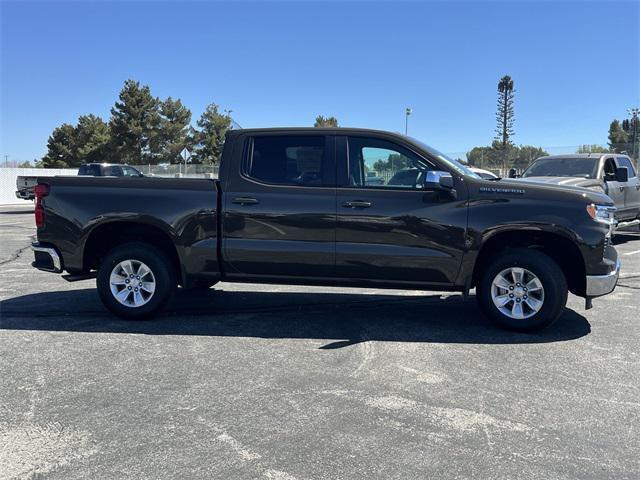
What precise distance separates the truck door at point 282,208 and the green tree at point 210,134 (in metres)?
54.9

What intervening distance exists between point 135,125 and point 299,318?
5507cm

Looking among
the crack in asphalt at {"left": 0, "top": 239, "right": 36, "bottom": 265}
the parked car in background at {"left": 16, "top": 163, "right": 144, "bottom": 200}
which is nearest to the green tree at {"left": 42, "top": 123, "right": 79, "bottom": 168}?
the parked car in background at {"left": 16, "top": 163, "right": 144, "bottom": 200}

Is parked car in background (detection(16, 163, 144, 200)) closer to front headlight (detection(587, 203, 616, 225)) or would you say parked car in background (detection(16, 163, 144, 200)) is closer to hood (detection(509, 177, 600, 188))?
hood (detection(509, 177, 600, 188))

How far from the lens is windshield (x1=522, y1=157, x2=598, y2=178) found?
11305 mm

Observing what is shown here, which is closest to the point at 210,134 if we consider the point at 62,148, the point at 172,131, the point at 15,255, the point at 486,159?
the point at 172,131

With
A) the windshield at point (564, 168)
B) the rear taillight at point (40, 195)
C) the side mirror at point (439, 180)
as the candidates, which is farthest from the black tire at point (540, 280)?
the windshield at point (564, 168)

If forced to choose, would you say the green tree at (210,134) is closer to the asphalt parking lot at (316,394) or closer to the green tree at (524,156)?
the green tree at (524,156)

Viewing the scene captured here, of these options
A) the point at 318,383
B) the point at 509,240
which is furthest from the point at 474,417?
the point at 509,240

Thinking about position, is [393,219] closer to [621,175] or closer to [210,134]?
[621,175]

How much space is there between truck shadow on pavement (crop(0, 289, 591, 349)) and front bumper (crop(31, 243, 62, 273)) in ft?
1.85

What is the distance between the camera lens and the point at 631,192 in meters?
12.1

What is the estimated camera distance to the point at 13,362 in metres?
4.65

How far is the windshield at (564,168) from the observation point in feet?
37.1

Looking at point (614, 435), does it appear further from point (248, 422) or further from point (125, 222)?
point (125, 222)
